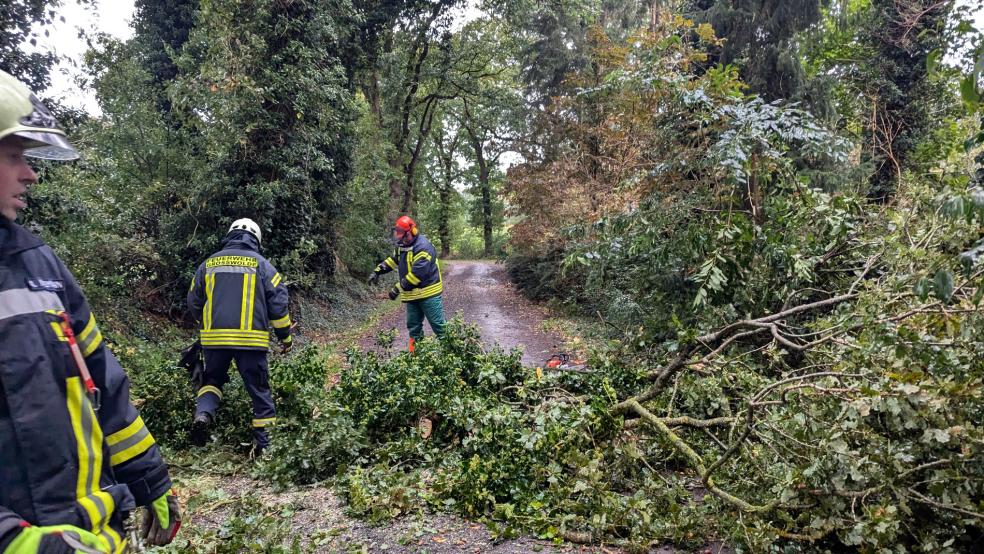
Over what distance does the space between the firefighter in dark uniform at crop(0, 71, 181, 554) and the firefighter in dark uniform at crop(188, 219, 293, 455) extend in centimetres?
304

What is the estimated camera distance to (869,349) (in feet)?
10.4

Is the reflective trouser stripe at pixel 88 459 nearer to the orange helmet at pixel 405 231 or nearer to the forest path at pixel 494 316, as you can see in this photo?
the forest path at pixel 494 316

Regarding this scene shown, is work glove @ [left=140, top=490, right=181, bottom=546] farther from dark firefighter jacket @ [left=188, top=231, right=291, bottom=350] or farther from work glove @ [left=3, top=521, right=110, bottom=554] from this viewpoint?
dark firefighter jacket @ [left=188, top=231, right=291, bottom=350]

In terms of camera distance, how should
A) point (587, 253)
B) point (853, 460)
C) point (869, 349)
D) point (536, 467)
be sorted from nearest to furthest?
1. point (853, 460)
2. point (869, 349)
3. point (536, 467)
4. point (587, 253)

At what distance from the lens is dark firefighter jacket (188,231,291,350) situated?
4676 millimetres

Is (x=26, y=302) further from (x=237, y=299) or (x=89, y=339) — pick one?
(x=237, y=299)

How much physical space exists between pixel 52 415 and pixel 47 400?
43 mm

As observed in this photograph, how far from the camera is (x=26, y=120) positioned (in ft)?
5.00

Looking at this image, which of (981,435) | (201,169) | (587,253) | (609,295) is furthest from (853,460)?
(201,169)

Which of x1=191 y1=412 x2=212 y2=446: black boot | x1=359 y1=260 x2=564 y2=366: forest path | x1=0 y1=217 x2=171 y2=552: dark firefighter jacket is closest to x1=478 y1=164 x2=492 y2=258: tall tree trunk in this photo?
x1=359 y1=260 x2=564 y2=366: forest path

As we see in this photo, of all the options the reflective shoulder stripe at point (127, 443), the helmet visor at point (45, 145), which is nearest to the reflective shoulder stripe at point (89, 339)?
the reflective shoulder stripe at point (127, 443)

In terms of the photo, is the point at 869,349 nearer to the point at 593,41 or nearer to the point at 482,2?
the point at 593,41

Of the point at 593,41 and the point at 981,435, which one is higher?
the point at 593,41

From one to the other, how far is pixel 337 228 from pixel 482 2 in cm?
893
